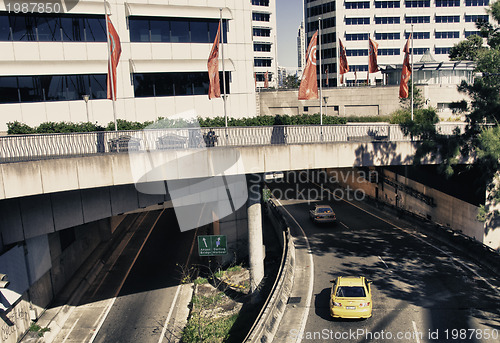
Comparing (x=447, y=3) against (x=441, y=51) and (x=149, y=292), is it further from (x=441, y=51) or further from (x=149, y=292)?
(x=149, y=292)

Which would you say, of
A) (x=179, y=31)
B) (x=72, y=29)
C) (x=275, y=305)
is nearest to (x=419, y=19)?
(x=179, y=31)

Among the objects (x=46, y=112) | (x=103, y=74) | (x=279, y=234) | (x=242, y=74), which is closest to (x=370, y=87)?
(x=242, y=74)

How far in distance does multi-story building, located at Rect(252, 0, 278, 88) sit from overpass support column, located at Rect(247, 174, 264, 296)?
3062 inches

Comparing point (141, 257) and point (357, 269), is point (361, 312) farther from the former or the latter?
point (141, 257)

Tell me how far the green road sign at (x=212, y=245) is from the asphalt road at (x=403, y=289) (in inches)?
223

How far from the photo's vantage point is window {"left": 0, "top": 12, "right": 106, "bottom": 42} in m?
29.3

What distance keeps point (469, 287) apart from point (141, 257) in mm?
22683

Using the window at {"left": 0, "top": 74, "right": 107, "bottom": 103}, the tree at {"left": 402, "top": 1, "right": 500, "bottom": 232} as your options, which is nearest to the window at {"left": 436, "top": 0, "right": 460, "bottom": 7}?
the tree at {"left": 402, "top": 1, "right": 500, "bottom": 232}

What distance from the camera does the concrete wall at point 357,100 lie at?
183ft

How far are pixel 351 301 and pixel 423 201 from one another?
→ 63.7ft

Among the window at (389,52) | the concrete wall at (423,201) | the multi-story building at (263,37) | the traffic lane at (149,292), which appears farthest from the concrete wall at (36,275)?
the multi-story building at (263,37)

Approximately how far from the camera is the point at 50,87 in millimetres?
30891

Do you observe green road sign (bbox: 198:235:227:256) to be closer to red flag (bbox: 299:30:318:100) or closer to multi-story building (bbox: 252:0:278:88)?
red flag (bbox: 299:30:318:100)

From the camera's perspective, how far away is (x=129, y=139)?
67.7 feet
